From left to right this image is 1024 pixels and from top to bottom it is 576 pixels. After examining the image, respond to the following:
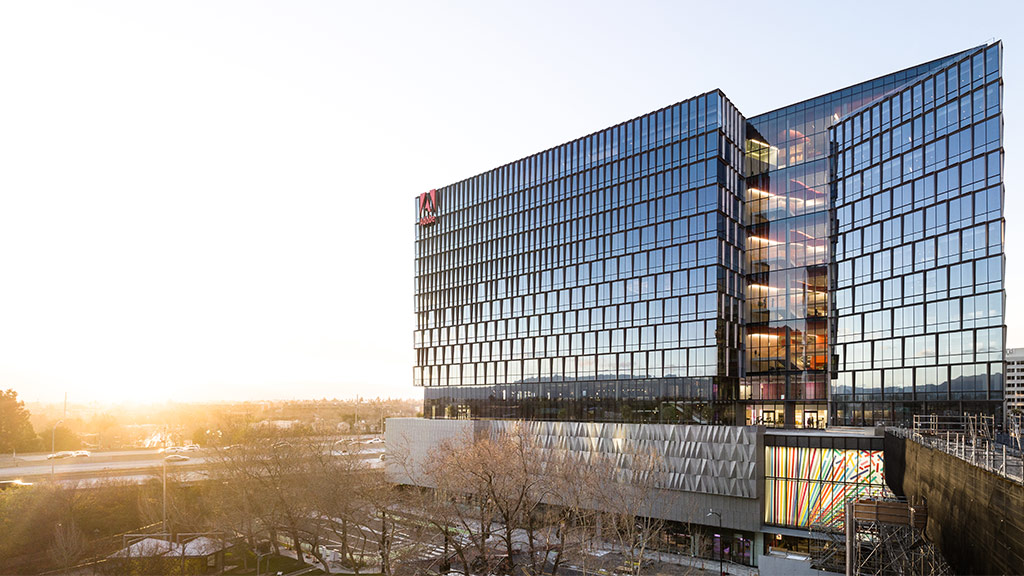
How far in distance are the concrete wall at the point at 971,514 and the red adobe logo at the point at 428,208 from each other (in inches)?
2873

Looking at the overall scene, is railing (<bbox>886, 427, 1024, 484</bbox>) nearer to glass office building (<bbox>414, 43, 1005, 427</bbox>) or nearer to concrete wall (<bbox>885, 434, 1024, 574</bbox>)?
concrete wall (<bbox>885, 434, 1024, 574</bbox>)

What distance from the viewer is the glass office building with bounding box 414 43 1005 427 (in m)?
→ 57.1

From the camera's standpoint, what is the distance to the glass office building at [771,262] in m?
57.1

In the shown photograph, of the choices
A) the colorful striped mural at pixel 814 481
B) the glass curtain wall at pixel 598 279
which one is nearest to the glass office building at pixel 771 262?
the glass curtain wall at pixel 598 279

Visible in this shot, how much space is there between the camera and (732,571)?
177ft

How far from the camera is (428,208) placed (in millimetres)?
100625

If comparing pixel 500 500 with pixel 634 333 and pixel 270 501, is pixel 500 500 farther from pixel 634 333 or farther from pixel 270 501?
pixel 634 333

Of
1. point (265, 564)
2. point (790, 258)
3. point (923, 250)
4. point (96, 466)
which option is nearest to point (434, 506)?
point (265, 564)

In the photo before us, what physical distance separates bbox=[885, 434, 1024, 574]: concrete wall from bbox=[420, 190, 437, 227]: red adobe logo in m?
73.0

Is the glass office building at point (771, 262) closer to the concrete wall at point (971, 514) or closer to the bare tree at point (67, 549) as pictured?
the concrete wall at point (971, 514)

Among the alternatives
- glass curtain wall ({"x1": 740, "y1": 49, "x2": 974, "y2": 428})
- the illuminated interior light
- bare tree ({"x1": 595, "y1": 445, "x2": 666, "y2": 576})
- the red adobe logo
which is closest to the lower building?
bare tree ({"x1": 595, "y1": 445, "x2": 666, "y2": 576})

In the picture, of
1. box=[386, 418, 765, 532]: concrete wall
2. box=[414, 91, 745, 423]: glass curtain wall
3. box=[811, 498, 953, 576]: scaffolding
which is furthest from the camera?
box=[414, 91, 745, 423]: glass curtain wall

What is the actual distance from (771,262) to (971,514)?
1934 inches

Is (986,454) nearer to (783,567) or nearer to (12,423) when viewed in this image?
(783,567)
